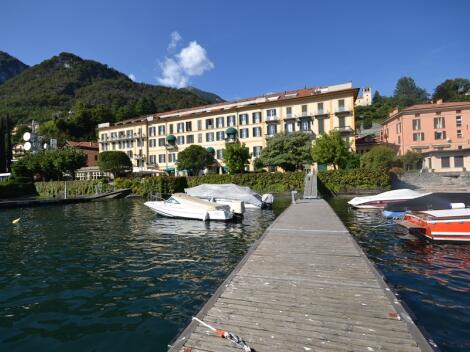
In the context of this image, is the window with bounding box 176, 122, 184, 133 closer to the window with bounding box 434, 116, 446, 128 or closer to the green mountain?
the green mountain

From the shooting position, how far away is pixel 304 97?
190 feet

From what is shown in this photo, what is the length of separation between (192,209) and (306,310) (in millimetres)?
16167

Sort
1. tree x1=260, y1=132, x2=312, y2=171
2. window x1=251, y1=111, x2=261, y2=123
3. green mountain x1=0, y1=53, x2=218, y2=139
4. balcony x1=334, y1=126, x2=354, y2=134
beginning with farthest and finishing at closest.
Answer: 1. green mountain x1=0, y1=53, x2=218, y2=139
2. window x1=251, y1=111, x2=261, y2=123
3. balcony x1=334, y1=126, x2=354, y2=134
4. tree x1=260, y1=132, x2=312, y2=171

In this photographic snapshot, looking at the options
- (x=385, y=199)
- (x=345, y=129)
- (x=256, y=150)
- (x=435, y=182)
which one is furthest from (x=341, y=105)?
(x=385, y=199)

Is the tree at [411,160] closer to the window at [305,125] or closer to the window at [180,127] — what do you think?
the window at [305,125]

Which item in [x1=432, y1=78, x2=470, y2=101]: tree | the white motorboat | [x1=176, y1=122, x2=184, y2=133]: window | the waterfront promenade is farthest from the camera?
[x1=432, y1=78, x2=470, y2=101]: tree

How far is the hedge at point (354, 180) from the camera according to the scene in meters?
40.3

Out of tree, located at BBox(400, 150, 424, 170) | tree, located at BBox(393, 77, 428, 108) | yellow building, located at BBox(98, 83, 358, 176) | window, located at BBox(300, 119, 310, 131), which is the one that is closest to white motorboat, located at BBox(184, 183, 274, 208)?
yellow building, located at BBox(98, 83, 358, 176)

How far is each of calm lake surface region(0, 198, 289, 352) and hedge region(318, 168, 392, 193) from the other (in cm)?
2834

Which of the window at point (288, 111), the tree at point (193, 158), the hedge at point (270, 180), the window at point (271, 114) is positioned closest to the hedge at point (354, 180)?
the hedge at point (270, 180)

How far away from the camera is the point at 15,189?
168 ft

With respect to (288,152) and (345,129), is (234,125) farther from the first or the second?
(345,129)

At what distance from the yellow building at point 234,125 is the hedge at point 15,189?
20.7m

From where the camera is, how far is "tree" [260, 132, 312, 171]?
160 ft
